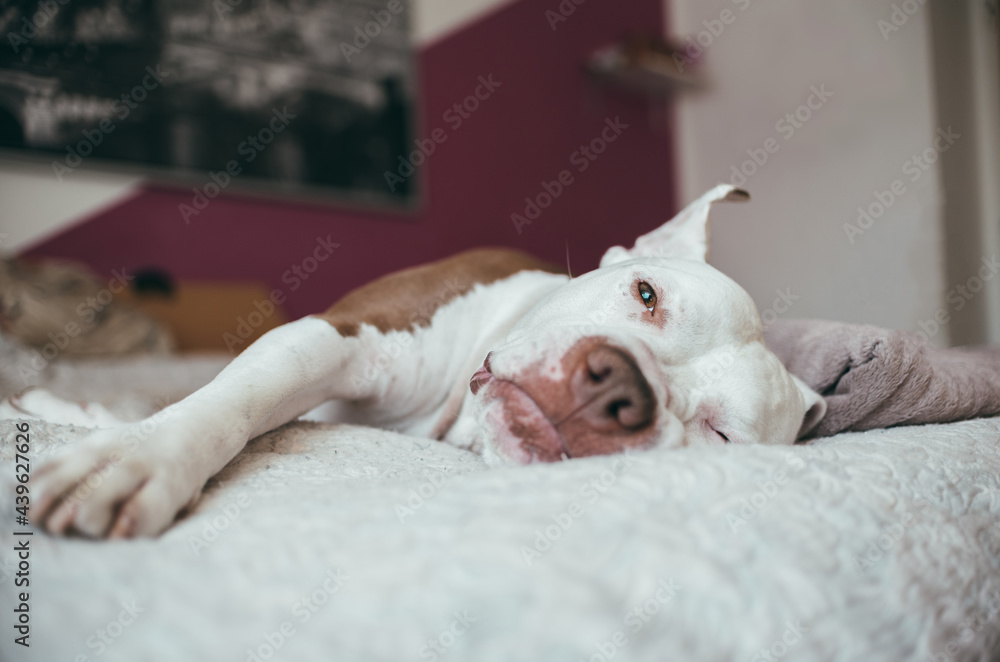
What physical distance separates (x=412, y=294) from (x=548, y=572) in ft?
3.52

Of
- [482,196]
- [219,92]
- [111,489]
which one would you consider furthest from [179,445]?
[482,196]

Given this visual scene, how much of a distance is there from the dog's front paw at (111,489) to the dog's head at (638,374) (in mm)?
438

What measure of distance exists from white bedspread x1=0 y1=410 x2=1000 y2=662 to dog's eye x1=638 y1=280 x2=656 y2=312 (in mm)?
438

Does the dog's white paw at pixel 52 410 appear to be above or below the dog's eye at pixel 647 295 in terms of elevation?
below

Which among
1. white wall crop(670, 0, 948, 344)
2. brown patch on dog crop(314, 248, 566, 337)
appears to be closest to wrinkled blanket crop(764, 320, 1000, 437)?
brown patch on dog crop(314, 248, 566, 337)

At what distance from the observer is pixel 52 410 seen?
4.77ft

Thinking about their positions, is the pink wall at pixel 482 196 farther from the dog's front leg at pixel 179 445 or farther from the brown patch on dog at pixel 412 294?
the dog's front leg at pixel 179 445

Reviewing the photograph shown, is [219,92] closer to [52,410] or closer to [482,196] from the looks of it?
[482,196]

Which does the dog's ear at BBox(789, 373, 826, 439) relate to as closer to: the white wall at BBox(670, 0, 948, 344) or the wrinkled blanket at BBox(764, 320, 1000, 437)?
the wrinkled blanket at BBox(764, 320, 1000, 437)

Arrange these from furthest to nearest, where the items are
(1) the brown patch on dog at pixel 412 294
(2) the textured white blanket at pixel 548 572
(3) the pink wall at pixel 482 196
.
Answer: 1. (3) the pink wall at pixel 482 196
2. (1) the brown patch on dog at pixel 412 294
3. (2) the textured white blanket at pixel 548 572

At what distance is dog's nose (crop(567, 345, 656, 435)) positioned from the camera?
0.90 metres

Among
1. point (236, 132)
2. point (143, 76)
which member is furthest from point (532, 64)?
point (143, 76)

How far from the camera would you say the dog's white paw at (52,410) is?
1442mm

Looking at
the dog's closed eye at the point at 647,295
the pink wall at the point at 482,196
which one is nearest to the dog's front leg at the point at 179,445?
the dog's closed eye at the point at 647,295
